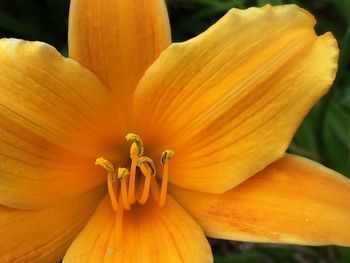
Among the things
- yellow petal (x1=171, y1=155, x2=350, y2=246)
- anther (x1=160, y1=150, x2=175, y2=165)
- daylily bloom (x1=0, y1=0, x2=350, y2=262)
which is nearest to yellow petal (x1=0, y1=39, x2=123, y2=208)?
daylily bloom (x1=0, y1=0, x2=350, y2=262)

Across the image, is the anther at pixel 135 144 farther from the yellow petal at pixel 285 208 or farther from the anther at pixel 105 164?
the yellow petal at pixel 285 208

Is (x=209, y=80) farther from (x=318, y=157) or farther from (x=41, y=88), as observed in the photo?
(x=318, y=157)

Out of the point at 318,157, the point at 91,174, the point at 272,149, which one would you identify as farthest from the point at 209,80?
the point at 318,157

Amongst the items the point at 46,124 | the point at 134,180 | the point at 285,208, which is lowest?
the point at 285,208

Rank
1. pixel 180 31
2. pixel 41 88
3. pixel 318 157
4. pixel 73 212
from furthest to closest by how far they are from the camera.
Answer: pixel 180 31 < pixel 318 157 < pixel 73 212 < pixel 41 88

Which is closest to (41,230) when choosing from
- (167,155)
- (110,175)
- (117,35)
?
(110,175)

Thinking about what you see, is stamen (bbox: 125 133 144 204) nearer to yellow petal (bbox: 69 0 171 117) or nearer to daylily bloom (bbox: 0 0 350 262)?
daylily bloom (bbox: 0 0 350 262)

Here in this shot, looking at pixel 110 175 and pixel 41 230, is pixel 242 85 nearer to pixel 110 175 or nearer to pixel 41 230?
pixel 110 175
